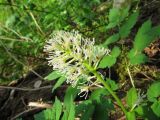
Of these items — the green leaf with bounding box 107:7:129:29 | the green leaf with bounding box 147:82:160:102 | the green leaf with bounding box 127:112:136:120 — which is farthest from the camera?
the green leaf with bounding box 107:7:129:29

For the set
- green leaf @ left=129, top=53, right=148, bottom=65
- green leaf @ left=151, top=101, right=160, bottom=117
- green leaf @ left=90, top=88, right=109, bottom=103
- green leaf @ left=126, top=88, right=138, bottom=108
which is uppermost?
green leaf @ left=129, top=53, right=148, bottom=65

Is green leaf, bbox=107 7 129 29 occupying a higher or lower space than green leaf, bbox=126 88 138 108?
higher

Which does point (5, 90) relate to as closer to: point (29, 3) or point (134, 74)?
point (29, 3)

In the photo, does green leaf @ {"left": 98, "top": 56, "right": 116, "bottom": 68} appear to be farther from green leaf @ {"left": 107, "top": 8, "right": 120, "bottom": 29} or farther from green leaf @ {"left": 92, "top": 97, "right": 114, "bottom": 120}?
green leaf @ {"left": 107, "top": 8, "right": 120, "bottom": 29}

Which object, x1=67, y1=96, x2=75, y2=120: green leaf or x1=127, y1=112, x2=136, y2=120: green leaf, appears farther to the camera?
x1=127, y1=112, x2=136, y2=120: green leaf

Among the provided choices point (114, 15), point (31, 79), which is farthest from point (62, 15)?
point (114, 15)

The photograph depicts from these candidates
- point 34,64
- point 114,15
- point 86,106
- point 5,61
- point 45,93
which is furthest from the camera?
point 5,61

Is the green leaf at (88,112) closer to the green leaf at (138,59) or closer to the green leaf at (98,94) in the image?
the green leaf at (98,94)

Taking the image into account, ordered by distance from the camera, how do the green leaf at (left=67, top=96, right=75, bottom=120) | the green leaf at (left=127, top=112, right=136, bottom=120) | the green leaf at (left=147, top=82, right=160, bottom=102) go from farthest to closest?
the green leaf at (left=147, top=82, right=160, bottom=102) → the green leaf at (left=127, top=112, right=136, bottom=120) → the green leaf at (left=67, top=96, right=75, bottom=120)

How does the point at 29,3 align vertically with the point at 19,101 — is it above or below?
above

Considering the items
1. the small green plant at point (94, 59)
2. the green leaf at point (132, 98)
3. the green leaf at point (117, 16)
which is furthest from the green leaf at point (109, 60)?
the green leaf at point (117, 16)

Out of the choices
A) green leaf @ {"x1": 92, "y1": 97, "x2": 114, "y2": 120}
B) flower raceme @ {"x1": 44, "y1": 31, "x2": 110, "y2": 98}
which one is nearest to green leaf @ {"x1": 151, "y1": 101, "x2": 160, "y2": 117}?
green leaf @ {"x1": 92, "y1": 97, "x2": 114, "y2": 120}
